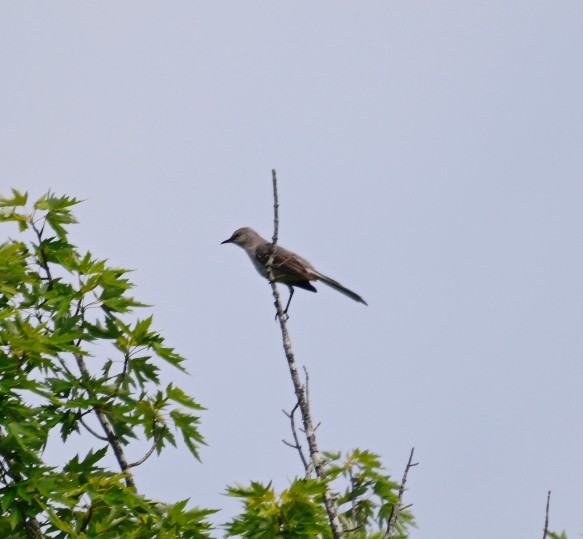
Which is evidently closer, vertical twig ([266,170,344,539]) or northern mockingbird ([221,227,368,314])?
vertical twig ([266,170,344,539])

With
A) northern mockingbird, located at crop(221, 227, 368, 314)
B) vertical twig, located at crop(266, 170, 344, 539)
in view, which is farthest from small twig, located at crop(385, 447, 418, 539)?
northern mockingbird, located at crop(221, 227, 368, 314)

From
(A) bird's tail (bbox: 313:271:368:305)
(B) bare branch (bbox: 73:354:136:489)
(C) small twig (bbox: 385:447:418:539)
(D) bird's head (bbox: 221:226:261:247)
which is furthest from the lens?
(D) bird's head (bbox: 221:226:261:247)

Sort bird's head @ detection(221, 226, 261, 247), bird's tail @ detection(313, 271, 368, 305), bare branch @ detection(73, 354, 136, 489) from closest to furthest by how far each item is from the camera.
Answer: bare branch @ detection(73, 354, 136, 489)
bird's tail @ detection(313, 271, 368, 305)
bird's head @ detection(221, 226, 261, 247)

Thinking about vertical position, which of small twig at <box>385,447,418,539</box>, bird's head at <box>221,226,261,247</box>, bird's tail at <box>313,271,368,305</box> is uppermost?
bird's head at <box>221,226,261,247</box>

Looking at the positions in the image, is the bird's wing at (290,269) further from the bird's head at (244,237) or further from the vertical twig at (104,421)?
the vertical twig at (104,421)

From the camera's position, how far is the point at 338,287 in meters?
12.6

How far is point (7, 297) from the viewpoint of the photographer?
700 cm

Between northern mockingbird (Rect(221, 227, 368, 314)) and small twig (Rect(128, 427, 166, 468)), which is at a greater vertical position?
northern mockingbird (Rect(221, 227, 368, 314))

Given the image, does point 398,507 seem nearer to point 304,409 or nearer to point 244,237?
point 304,409

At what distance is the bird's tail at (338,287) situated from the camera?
1223 cm

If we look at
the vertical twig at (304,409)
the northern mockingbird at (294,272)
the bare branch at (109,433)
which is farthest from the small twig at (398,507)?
the northern mockingbird at (294,272)

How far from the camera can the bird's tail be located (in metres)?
12.2

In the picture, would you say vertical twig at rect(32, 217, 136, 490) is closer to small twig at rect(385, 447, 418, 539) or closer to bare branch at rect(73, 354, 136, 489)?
bare branch at rect(73, 354, 136, 489)

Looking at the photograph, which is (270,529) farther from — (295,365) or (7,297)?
(7,297)
